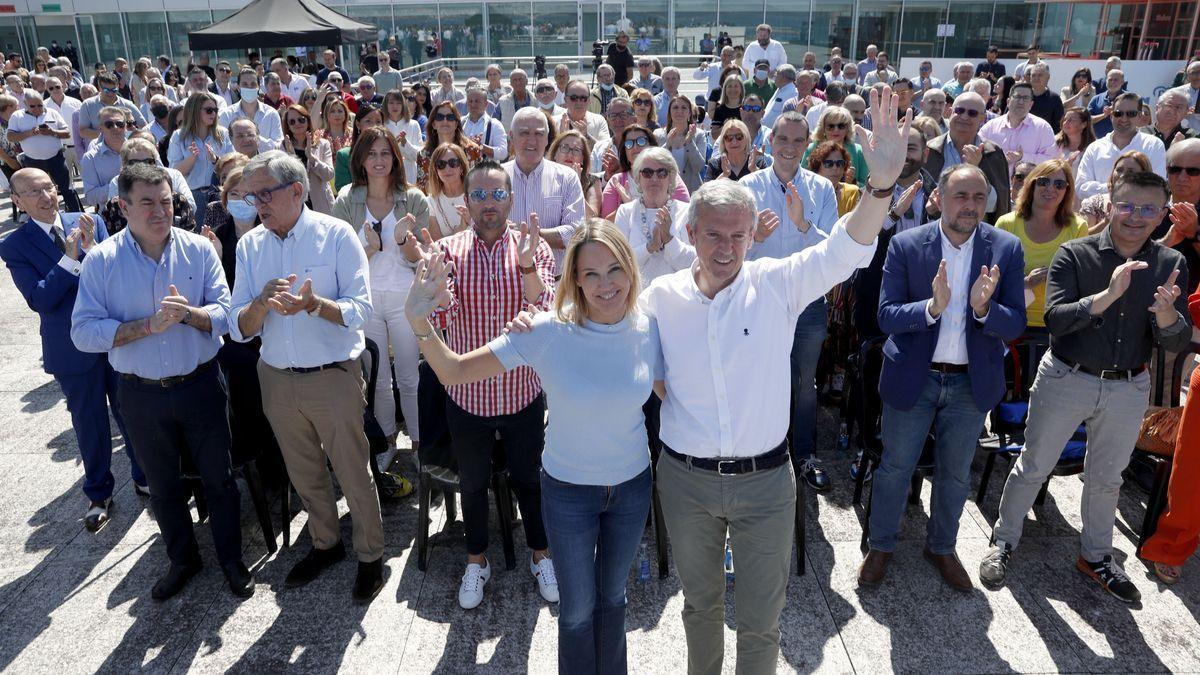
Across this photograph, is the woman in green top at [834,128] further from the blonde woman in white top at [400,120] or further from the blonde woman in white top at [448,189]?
the blonde woman in white top at [400,120]

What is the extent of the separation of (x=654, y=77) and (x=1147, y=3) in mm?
18249

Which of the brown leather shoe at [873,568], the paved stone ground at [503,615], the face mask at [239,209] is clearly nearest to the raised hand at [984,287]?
the brown leather shoe at [873,568]

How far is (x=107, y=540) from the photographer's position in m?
4.36

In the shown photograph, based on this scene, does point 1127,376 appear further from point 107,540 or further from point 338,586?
point 107,540

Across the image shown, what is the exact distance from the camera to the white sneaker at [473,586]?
148 inches

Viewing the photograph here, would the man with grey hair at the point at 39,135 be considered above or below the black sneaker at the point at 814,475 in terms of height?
above

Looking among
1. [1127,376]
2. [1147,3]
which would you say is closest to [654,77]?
[1127,376]

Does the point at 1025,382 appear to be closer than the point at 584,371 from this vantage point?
No

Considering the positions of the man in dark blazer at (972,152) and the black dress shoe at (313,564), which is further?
the man in dark blazer at (972,152)

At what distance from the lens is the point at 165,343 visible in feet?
11.8

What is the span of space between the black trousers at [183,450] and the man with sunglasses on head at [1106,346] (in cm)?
379

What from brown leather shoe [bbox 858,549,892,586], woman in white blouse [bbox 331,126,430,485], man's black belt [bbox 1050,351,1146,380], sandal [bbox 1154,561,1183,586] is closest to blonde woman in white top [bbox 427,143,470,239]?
woman in white blouse [bbox 331,126,430,485]

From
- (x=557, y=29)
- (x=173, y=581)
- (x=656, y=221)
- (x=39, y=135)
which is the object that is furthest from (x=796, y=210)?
(x=557, y=29)

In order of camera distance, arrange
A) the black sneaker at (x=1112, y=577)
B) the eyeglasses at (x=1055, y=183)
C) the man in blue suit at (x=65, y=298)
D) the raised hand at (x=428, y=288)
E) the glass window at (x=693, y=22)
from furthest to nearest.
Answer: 1. the glass window at (x=693, y=22)
2. the eyeglasses at (x=1055, y=183)
3. the man in blue suit at (x=65, y=298)
4. the black sneaker at (x=1112, y=577)
5. the raised hand at (x=428, y=288)
